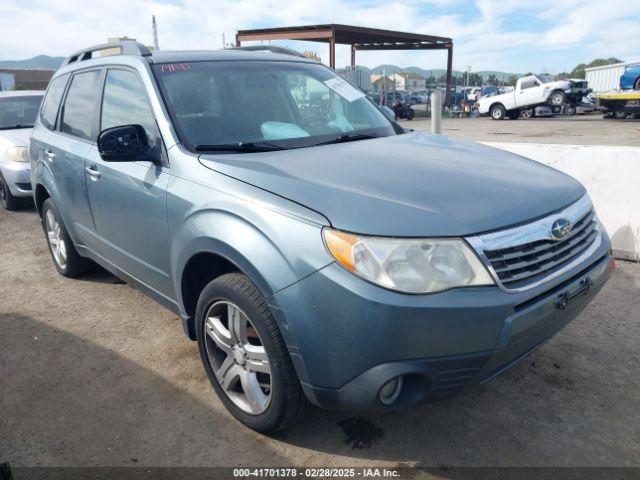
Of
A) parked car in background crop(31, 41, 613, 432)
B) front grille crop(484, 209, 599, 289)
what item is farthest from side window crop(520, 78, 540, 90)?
front grille crop(484, 209, 599, 289)

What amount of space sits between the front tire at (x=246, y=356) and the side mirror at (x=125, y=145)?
840 mm

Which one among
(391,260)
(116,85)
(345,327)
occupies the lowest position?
(345,327)

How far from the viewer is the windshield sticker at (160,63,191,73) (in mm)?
3102

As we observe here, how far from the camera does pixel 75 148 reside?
384cm

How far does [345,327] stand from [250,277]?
0.50 meters

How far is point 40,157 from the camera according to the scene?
4.52 meters

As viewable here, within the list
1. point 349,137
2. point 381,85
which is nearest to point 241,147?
point 349,137

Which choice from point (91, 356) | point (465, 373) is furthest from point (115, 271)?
point (465, 373)

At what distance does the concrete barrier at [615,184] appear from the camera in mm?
4602

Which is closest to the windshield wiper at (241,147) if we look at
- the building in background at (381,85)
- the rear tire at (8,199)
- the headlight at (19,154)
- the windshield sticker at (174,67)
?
the windshield sticker at (174,67)

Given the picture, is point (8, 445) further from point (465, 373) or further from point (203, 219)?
point (465, 373)

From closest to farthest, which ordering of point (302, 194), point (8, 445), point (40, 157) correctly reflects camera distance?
1. point (302, 194)
2. point (8, 445)
3. point (40, 157)

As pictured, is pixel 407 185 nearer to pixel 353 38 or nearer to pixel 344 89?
pixel 344 89

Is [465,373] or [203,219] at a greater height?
[203,219]
